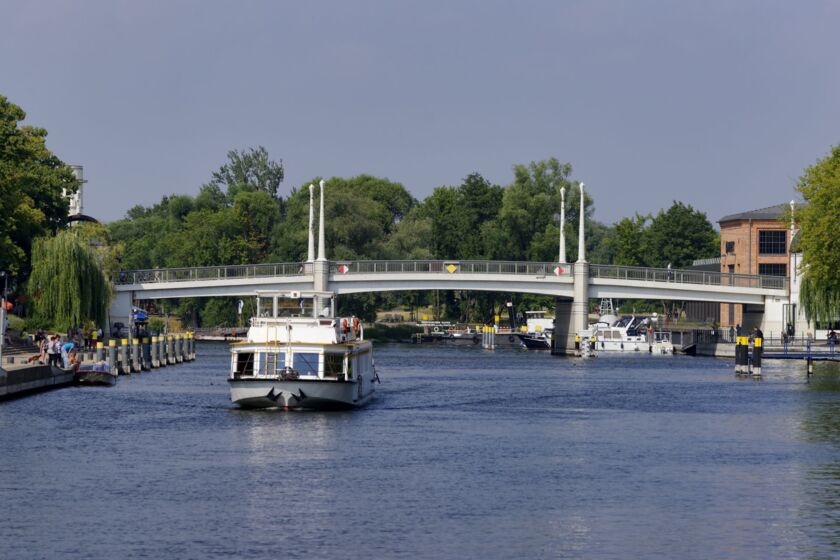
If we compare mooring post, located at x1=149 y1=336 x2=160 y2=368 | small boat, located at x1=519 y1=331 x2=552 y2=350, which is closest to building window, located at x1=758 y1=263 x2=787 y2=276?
small boat, located at x1=519 y1=331 x2=552 y2=350

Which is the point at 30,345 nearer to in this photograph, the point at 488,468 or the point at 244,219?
the point at 488,468

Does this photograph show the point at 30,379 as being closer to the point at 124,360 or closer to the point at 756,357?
the point at 124,360

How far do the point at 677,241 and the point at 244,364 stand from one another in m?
137

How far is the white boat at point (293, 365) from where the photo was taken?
5856 centimetres

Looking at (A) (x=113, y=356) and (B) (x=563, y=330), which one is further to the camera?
(B) (x=563, y=330)

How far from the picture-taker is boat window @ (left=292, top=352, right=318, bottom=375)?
192 ft

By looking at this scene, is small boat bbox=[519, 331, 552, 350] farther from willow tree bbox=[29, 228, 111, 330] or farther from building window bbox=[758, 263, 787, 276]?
willow tree bbox=[29, 228, 111, 330]

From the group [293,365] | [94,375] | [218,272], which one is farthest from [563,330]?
[293,365]

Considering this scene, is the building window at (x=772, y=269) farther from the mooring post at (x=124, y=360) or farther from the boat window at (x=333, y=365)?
the boat window at (x=333, y=365)

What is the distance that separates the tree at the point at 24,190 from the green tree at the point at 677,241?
9275 centimetres

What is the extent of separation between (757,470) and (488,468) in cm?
798

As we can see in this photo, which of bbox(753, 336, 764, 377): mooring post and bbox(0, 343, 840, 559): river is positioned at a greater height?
bbox(753, 336, 764, 377): mooring post

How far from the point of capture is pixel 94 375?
2921 inches

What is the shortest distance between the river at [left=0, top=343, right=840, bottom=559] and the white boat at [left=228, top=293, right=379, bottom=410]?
968mm
